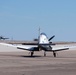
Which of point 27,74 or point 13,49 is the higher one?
point 13,49

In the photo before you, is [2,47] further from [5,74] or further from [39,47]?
[5,74]

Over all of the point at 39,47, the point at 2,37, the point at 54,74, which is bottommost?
the point at 54,74

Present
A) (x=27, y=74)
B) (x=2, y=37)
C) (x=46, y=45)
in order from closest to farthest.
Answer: (x=27, y=74) < (x=46, y=45) < (x=2, y=37)

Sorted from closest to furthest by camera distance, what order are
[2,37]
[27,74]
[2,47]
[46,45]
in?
1. [27,74]
2. [46,45]
3. [2,47]
4. [2,37]

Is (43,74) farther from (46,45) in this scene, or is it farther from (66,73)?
(46,45)

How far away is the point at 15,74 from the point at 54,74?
229 cm

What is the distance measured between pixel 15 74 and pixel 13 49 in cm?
6086

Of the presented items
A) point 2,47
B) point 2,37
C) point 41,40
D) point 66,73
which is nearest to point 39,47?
point 41,40

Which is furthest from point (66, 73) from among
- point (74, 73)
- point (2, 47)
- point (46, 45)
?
point (2, 47)

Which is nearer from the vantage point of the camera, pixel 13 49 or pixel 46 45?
pixel 46 45

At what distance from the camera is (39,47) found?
46094 millimetres

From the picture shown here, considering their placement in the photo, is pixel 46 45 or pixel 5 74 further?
pixel 46 45

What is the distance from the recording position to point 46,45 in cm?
4538

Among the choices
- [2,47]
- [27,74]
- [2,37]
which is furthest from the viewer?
[2,37]
